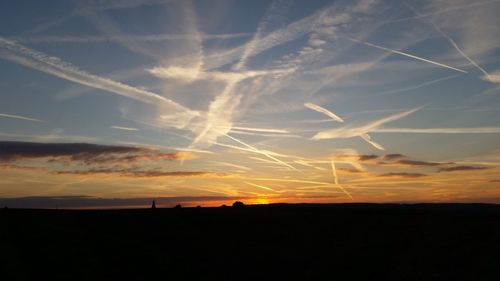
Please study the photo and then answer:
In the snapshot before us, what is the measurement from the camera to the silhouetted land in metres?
31.0

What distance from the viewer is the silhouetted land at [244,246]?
102ft

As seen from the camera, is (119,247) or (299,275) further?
(119,247)

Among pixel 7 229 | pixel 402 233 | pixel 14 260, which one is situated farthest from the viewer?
pixel 402 233

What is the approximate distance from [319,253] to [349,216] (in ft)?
37.7

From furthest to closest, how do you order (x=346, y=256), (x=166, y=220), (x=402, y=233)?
(x=166, y=220)
(x=402, y=233)
(x=346, y=256)

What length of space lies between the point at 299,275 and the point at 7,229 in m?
22.9

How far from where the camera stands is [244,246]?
3681 centimetres

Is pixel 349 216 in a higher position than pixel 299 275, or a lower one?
higher

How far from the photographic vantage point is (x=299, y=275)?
103 ft

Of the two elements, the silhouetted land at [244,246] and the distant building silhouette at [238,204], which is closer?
the silhouetted land at [244,246]

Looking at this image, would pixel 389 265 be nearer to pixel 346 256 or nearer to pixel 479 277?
pixel 346 256

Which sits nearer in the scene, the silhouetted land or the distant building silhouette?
the silhouetted land

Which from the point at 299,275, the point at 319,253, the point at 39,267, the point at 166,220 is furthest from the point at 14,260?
the point at 319,253

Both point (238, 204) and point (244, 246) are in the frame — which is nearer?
point (244, 246)
